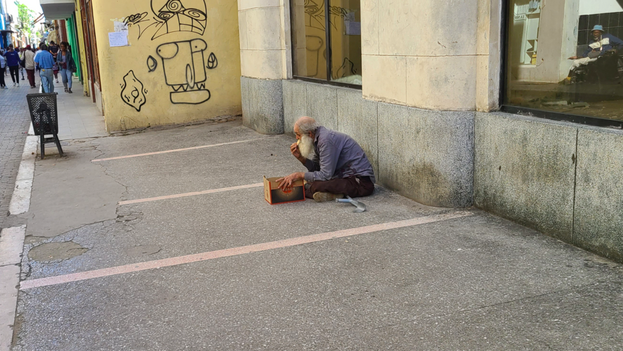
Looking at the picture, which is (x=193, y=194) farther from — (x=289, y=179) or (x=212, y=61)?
(x=212, y=61)

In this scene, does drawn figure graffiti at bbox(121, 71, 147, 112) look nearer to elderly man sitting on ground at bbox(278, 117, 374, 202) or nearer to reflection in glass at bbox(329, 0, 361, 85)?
reflection in glass at bbox(329, 0, 361, 85)

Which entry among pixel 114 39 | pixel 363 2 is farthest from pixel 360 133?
pixel 114 39

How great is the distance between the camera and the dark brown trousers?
6.38 m

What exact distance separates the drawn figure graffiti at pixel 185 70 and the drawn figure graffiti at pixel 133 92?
58 centimetres

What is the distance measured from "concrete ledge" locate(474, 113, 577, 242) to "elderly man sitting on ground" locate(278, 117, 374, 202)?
50.5 inches

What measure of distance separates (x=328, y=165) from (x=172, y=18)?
23.7 feet

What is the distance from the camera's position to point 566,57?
5.08m

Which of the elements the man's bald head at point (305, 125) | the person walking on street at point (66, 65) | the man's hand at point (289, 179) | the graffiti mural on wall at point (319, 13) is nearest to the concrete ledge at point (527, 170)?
the man's bald head at point (305, 125)

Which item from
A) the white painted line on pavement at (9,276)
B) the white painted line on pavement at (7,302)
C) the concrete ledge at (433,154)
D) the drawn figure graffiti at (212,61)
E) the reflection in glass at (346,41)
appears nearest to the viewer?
the white painted line on pavement at (7,302)

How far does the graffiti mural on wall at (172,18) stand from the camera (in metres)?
11.9

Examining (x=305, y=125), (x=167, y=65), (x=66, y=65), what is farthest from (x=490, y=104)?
(x=66, y=65)

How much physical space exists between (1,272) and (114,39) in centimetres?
775

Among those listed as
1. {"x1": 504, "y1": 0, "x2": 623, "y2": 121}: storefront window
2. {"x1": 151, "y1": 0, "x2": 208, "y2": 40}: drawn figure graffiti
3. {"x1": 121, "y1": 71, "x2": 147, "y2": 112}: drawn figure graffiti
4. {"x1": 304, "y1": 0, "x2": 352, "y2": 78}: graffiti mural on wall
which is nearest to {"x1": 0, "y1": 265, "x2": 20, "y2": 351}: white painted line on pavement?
{"x1": 504, "y1": 0, "x2": 623, "y2": 121}: storefront window

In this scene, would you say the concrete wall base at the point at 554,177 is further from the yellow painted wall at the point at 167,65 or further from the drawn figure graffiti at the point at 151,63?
the drawn figure graffiti at the point at 151,63
